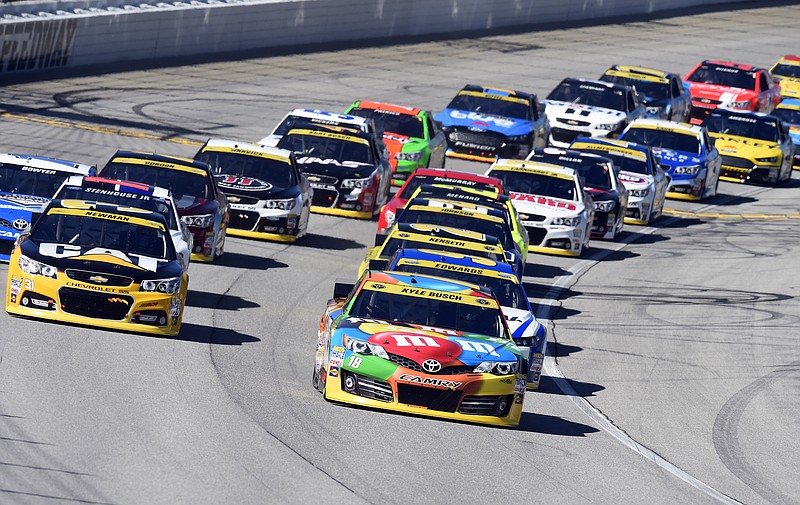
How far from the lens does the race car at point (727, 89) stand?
43.6 meters

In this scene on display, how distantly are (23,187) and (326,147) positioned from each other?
832cm

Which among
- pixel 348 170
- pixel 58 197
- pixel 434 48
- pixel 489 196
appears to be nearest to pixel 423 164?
pixel 348 170

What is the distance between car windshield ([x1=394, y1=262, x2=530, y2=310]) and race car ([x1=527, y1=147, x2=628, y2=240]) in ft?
34.5

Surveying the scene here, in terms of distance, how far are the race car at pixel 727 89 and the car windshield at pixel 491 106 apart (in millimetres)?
9952

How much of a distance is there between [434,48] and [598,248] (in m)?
26.3

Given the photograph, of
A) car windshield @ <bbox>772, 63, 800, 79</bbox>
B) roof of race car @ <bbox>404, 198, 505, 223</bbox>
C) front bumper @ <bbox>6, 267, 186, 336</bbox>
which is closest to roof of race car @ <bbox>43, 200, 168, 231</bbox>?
front bumper @ <bbox>6, 267, 186, 336</bbox>

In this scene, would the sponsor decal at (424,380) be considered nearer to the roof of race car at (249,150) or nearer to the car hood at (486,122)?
the roof of race car at (249,150)

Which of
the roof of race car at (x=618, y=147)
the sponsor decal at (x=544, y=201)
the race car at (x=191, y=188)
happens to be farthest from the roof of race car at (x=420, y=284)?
the roof of race car at (x=618, y=147)

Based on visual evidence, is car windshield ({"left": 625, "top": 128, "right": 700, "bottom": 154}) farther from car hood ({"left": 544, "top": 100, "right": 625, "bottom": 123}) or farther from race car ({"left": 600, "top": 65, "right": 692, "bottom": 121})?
race car ({"left": 600, "top": 65, "right": 692, "bottom": 121})

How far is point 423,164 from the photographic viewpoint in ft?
102

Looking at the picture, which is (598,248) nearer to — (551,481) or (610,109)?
(610,109)

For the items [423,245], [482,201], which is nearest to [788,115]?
[482,201]

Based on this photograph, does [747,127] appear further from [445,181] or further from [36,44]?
[36,44]

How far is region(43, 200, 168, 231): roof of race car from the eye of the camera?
1756cm
